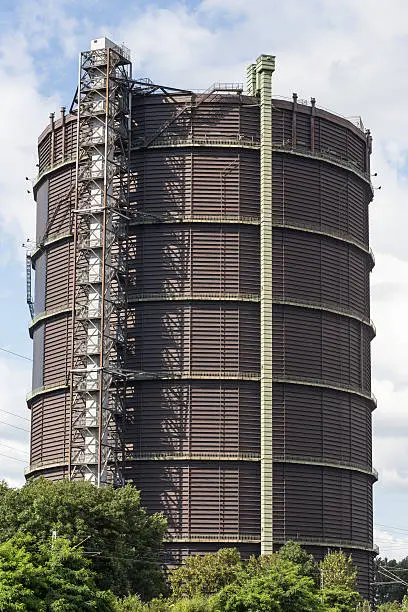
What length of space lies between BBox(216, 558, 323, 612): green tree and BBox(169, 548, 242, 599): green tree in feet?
24.7

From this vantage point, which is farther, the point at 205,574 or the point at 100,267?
the point at 100,267

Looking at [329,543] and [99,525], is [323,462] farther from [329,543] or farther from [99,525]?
[99,525]

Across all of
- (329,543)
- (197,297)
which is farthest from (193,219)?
(329,543)

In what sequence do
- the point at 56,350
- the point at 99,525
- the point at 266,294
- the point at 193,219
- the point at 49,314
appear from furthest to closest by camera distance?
the point at 49,314 < the point at 56,350 < the point at 193,219 < the point at 266,294 < the point at 99,525

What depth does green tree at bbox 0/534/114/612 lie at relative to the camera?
35969mm

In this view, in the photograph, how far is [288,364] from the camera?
6644 cm

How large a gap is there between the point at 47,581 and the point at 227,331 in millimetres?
28422

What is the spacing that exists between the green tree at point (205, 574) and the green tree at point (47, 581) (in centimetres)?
1754

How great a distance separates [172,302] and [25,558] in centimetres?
2979

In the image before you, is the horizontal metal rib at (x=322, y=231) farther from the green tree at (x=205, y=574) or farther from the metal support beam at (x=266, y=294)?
the green tree at (x=205, y=574)

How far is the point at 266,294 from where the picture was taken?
66312mm

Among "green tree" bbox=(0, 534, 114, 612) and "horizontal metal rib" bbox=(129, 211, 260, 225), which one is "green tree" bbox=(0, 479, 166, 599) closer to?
"green tree" bbox=(0, 534, 114, 612)

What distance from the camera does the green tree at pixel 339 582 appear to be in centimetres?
5916

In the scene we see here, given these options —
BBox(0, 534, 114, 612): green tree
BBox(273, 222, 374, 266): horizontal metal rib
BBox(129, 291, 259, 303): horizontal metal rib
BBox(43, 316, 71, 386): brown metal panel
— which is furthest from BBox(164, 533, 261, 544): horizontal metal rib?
BBox(0, 534, 114, 612): green tree
